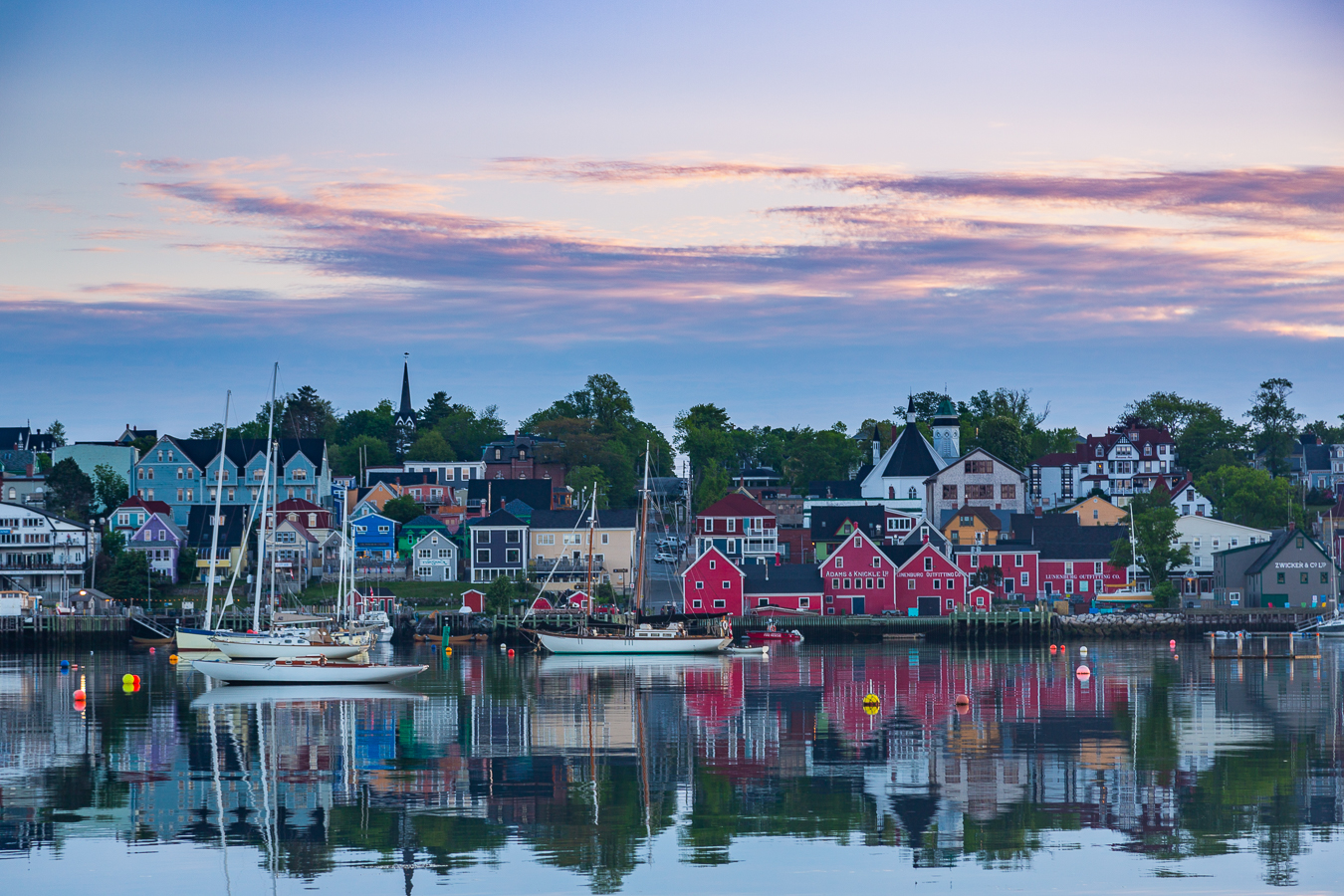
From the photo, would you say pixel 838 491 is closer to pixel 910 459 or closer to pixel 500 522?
pixel 910 459

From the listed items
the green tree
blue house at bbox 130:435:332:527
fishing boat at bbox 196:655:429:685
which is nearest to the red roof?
blue house at bbox 130:435:332:527

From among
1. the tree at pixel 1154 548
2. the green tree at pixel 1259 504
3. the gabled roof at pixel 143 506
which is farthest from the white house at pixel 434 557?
the green tree at pixel 1259 504

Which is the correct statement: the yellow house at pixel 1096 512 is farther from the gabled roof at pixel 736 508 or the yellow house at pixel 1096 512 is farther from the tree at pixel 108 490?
the tree at pixel 108 490

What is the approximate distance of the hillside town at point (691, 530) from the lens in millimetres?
116312

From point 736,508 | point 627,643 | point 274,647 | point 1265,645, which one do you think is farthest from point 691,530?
point 274,647

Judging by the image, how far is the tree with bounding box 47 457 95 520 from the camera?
149 metres

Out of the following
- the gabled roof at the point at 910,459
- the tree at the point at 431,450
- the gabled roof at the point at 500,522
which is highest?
the tree at the point at 431,450

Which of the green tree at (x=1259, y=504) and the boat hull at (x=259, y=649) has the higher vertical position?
the green tree at (x=1259, y=504)

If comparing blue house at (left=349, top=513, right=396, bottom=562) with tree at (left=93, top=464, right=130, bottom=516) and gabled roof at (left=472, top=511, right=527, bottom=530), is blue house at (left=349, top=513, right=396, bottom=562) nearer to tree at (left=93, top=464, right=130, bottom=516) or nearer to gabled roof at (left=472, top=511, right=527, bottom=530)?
gabled roof at (left=472, top=511, right=527, bottom=530)

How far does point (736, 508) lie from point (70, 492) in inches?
2481

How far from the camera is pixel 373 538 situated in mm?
139375

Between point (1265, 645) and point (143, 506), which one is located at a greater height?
point (143, 506)

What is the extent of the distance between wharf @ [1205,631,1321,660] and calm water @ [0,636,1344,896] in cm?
2377

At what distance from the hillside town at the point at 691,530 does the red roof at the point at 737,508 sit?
0.21m
